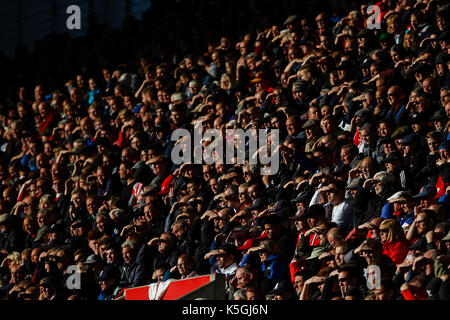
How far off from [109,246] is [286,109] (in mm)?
2888

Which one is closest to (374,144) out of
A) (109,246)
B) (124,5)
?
(109,246)

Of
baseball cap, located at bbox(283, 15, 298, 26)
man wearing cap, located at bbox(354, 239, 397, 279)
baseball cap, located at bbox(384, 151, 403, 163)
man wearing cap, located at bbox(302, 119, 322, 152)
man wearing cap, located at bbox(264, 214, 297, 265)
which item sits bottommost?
man wearing cap, located at bbox(354, 239, 397, 279)

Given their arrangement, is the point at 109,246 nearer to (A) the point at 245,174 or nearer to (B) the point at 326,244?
(A) the point at 245,174

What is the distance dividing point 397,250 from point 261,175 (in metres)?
3.27

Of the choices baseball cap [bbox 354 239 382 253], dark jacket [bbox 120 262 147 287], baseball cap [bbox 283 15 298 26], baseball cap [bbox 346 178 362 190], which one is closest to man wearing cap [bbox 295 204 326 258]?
baseball cap [bbox 346 178 362 190]

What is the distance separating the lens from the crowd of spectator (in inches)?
381

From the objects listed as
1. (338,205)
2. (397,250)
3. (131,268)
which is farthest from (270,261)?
(131,268)

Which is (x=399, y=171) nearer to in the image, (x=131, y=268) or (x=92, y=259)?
(x=131, y=268)

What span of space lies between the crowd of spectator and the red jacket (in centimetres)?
1

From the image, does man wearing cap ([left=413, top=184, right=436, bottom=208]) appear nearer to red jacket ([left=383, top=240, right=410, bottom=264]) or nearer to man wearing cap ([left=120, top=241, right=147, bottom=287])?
red jacket ([left=383, top=240, right=410, bottom=264])

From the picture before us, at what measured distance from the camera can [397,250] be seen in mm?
9242

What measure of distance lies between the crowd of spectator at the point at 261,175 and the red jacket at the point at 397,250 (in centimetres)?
1

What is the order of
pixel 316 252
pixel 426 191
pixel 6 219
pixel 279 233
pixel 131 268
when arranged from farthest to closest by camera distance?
1. pixel 6 219
2. pixel 131 268
3. pixel 279 233
4. pixel 316 252
5. pixel 426 191
